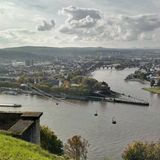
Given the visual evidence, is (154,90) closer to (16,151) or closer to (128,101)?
(128,101)

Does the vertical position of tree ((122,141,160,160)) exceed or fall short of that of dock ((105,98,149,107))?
it exceeds it

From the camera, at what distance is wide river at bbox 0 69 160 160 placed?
2366cm

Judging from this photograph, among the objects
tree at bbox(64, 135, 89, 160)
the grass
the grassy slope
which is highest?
the grassy slope

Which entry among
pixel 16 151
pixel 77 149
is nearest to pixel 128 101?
pixel 77 149

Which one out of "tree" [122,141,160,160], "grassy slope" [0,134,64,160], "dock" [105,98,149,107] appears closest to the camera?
"grassy slope" [0,134,64,160]

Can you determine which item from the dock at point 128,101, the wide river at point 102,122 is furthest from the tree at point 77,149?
the dock at point 128,101

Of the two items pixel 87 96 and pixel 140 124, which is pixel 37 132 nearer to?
pixel 140 124

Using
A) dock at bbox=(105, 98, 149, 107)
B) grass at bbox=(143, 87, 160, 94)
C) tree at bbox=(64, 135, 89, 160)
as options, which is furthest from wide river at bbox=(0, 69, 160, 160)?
grass at bbox=(143, 87, 160, 94)

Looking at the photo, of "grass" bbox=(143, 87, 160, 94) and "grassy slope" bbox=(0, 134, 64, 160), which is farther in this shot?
"grass" bbox=(143, 87, 160, 94)

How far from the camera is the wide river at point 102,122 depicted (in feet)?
77.6

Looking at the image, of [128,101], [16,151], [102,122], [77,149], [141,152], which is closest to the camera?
[16,151]

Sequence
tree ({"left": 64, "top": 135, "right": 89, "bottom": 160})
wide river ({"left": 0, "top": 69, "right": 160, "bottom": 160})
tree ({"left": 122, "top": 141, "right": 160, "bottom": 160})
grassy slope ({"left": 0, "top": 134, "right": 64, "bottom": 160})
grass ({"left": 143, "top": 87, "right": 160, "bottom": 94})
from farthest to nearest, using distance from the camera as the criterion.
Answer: grass ({"left": 143, "top": 87, "right": 160, "bottom": 94}), wide river ({"left": 0, "top": 69, "right": 160, "bottom": 160}), tree ({"left": 64, "top": 135, "right": 89, "bottom": 160}), tree ({"left": 122, "top": 141, "right": 160, "bottom": 160}), grassy slope ({"left": 0, "top": 134, "right": 64, "bottom": 160})

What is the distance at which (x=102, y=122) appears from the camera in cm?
3256

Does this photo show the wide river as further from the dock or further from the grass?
the grass
